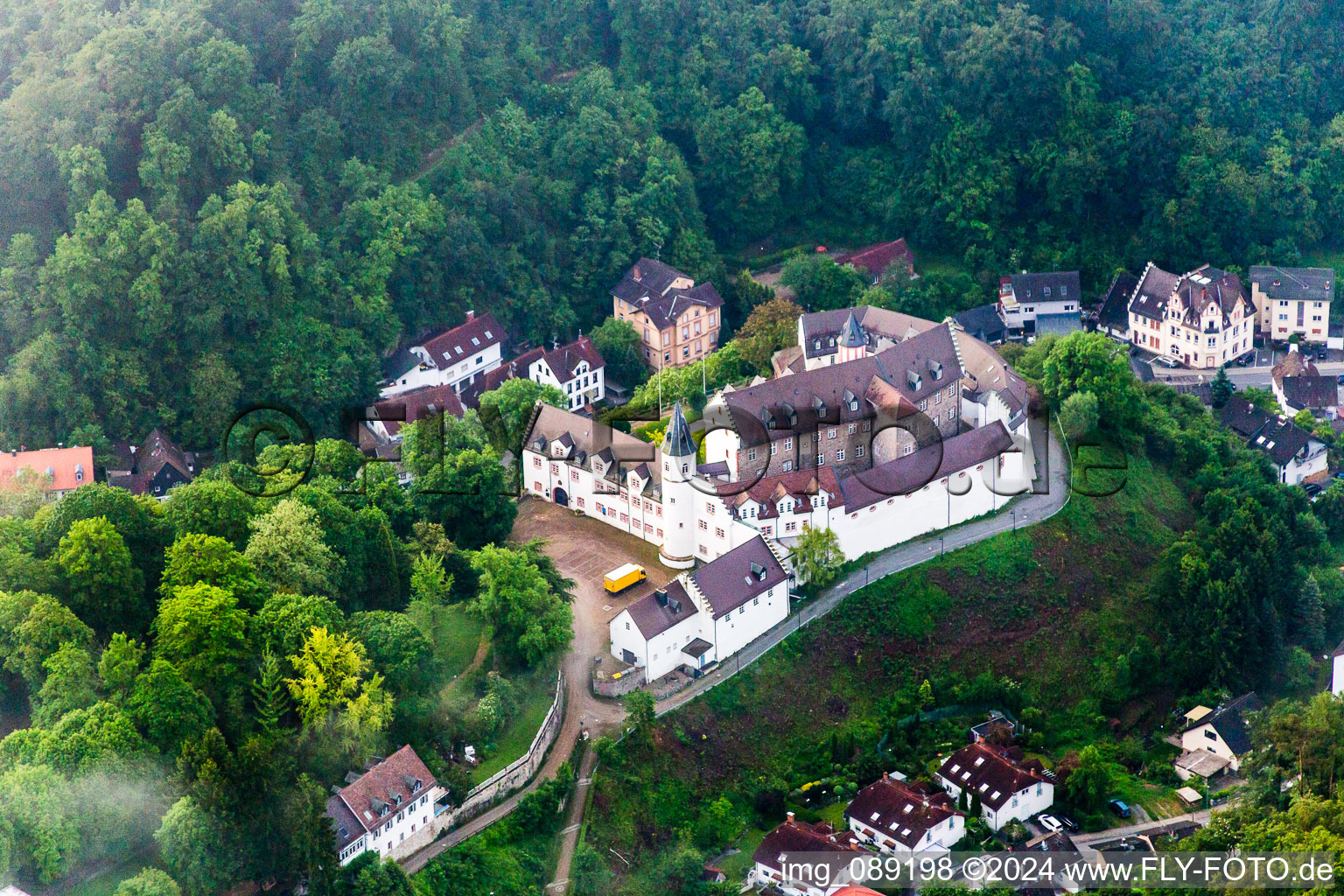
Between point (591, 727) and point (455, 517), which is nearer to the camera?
point (591, 727)

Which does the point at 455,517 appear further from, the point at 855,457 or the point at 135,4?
the point at 135,4

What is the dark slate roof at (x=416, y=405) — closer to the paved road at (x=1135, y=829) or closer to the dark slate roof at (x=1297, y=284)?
the paved road at (x=1135, y=829)

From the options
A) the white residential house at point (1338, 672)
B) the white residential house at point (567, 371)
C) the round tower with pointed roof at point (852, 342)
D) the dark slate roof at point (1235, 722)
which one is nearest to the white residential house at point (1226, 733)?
the dark slate roof at point (1235, 722)

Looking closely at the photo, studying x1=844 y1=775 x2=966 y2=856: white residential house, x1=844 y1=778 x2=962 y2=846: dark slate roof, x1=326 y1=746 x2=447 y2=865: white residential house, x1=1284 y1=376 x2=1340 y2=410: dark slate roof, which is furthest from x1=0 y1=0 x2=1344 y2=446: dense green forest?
x1=844 y1=775 x2=966 y2=856: white residential house

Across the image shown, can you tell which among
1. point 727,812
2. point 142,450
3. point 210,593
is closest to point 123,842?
point 210,593

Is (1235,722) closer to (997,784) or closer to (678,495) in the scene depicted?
(997,784)
